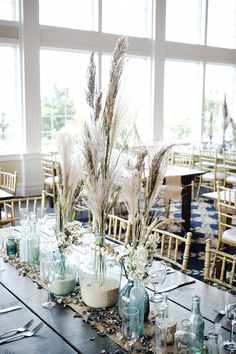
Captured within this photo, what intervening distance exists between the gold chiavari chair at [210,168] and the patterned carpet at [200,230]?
0.34m

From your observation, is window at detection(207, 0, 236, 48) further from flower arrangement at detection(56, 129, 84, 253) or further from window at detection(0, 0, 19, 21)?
flower arrangement at detection(56, 129, 84, 253)

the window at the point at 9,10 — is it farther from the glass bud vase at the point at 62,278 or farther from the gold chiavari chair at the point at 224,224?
the glass bud vase at the point at 62,278

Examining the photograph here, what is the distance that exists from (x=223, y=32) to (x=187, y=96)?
6.08 feet

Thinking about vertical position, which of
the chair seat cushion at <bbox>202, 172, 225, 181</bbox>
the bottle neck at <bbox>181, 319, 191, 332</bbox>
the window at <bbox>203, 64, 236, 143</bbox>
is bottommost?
the chair seat cushion at <bbox>202, 172, 225, 181</bbox>

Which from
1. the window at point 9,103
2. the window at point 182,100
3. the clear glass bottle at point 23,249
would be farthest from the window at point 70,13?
the clear glass bottle at point 23,249

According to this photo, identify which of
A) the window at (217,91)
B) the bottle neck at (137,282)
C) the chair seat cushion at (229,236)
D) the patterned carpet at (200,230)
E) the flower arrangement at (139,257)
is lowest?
the patterned carpet at (200,230)

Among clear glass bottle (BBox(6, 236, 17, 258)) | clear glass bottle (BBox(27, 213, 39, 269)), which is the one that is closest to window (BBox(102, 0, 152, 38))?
clear glass bottle (BBox(6, 236, 17, 258))

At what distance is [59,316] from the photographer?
179cm

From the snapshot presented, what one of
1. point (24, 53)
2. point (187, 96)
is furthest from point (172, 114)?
point (24, 53)

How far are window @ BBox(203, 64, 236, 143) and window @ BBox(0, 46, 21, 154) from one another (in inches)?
174

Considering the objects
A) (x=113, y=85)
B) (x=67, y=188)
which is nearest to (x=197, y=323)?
(x=67, y=188)

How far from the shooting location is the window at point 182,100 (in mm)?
9234

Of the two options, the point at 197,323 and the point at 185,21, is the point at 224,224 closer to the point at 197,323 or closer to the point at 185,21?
the point at 197,323

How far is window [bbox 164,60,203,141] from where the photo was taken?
923cm
